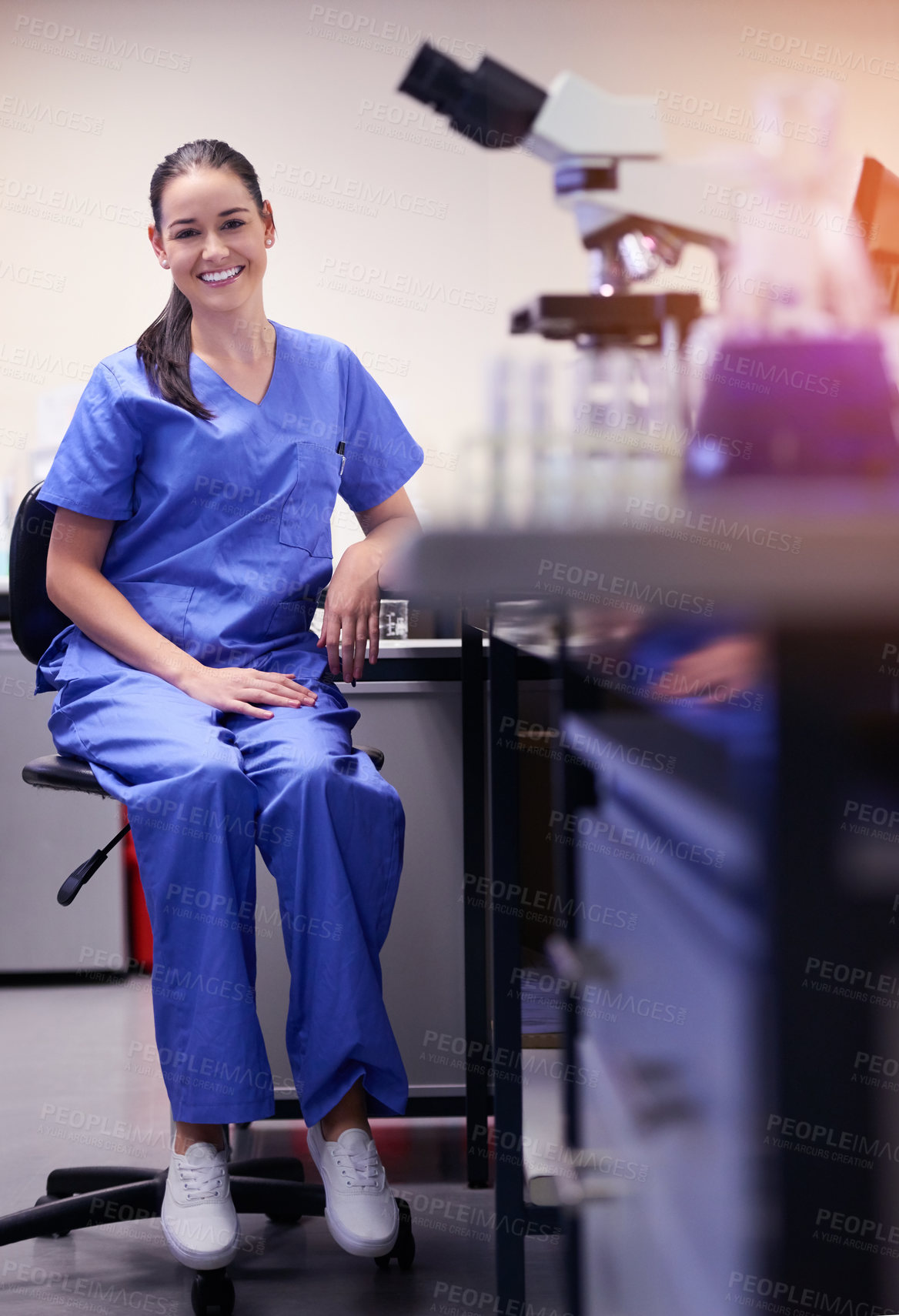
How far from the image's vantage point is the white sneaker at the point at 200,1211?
1122 millimetres

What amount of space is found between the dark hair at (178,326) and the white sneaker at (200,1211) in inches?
31.4

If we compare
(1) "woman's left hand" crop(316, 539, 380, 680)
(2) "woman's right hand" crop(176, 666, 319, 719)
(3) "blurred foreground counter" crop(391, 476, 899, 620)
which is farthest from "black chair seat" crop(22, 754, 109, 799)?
(3) "blurred foreground counter" crop(391, 476, 899, 620)

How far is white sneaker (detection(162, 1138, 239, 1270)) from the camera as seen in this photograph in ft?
3.68

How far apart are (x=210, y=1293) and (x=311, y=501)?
2.79ft

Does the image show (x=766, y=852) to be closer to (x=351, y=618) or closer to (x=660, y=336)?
(x=660, y=336)

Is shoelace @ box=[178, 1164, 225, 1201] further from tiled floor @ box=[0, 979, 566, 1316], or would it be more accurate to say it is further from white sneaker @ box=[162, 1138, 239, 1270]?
tiled floor @ box=[0, 979, 566, 1316]

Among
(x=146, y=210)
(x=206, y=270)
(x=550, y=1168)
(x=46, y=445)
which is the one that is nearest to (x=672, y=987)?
(x=550, y=1168)

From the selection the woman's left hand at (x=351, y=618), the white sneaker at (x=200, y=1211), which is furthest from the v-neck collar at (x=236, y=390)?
the white sneaker at (x=200, y=1211)

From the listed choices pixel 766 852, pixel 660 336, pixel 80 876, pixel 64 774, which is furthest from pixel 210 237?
pixel 766 852

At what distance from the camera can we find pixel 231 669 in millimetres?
1349

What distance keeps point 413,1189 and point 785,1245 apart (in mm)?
1243

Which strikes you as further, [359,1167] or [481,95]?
[359,1167]

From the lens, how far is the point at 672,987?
0.67 m

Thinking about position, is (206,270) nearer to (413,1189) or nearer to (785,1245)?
(413,1189)
